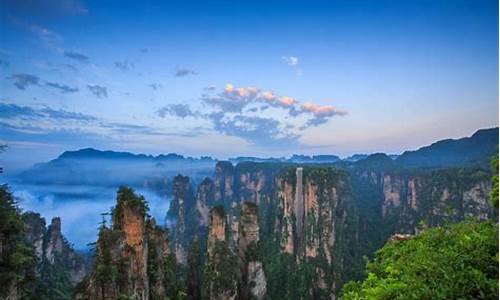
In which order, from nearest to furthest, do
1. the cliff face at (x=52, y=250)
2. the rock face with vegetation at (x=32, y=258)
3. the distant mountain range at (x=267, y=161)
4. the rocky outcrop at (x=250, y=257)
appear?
the rock face with vegetation at (x=32, y=258)
the rocky outcrop at (x=250, y=257)
the cliff face at (x=52, y=250)
the distant mountain range at (x=267, y=161)

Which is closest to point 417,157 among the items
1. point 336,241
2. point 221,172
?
point 221,172

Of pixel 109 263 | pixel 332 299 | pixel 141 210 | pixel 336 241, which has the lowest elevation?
pixel 332 299

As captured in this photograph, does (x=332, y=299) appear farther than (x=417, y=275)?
Yes

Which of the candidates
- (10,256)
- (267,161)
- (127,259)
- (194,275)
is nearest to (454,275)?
(127,259)


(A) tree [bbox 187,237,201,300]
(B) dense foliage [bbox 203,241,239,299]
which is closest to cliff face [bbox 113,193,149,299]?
(B) dense foliage [bbox 203,241,239,299]

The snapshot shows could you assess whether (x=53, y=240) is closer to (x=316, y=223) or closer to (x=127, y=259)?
(x=127, y=259)

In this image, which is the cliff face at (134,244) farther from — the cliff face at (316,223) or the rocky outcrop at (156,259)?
the cliff face at (316,223)

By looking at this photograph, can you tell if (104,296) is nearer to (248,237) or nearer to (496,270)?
(496,270)

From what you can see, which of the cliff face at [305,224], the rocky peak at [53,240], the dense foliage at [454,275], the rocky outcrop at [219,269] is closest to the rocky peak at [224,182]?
the cliff face at [305,224]
